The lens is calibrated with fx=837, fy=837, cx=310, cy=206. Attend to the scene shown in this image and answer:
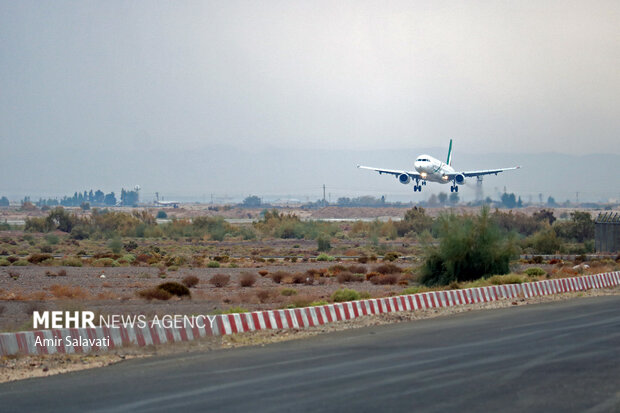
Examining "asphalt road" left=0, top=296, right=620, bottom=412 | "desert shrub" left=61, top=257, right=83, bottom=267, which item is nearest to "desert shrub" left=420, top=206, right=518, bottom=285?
"asphalt road" left=0, top=296, right=620, bottom=412

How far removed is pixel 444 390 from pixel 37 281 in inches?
1267

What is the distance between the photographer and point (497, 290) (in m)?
28.0

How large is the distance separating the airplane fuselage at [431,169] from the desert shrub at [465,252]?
48.0 m

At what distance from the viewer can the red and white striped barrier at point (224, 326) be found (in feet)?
51.4

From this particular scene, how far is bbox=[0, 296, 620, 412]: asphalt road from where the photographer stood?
A: 428 inches

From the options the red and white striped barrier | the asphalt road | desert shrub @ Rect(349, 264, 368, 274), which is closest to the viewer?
the asphalt road

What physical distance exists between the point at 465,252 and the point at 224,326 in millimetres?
17990

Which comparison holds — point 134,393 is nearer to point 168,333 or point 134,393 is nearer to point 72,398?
point 72,398

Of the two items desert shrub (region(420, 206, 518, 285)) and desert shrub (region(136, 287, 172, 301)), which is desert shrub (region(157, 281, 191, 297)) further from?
desert shrub (region(420, 206, 518, 285))

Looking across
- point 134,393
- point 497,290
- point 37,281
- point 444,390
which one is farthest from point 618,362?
point 37,281

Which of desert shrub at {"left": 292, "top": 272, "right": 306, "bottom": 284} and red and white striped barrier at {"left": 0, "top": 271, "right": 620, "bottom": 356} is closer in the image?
red and white striped barrier at {"left": 0, "top": 271, "right": 620, "bottom": 356}

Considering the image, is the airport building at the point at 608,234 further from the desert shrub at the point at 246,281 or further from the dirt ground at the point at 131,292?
the desert shrub at the point at 246,281

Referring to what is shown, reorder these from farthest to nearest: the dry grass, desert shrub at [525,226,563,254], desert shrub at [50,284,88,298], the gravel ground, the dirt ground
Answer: desert shrub at [525,226,563,254] < desert shrub at [50,284,88,298] < the dry grass < the dirt ground < the gravel ground

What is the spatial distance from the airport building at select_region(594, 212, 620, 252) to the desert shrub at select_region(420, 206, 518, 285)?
1308 inches
